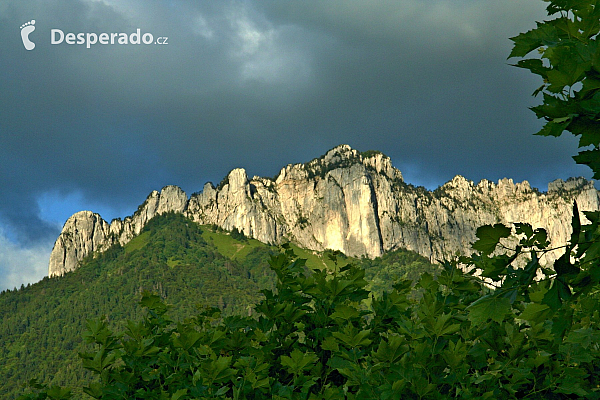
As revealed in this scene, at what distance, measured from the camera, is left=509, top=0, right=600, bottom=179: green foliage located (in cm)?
234

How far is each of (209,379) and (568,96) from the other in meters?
3.49

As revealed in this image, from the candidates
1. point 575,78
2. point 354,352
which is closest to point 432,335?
point 354,352

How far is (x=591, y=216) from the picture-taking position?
2.60 meters

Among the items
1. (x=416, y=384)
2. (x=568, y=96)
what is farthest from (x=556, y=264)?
(x=416, y=384)

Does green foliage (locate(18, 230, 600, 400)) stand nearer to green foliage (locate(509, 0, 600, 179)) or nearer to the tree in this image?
the tree

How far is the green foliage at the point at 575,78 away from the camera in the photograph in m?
2.34

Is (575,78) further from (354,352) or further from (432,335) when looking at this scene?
(354,352)

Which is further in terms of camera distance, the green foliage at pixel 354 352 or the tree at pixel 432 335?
the green foliage at pixel 354 352

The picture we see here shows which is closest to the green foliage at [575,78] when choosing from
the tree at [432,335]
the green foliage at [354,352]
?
the tree at [432,335]

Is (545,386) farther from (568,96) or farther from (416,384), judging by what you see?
(568,96)

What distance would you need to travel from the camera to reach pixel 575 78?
2.40 m

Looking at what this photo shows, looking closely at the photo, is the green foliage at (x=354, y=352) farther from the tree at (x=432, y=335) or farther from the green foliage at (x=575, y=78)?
the green foliage at (x=575, y=78)

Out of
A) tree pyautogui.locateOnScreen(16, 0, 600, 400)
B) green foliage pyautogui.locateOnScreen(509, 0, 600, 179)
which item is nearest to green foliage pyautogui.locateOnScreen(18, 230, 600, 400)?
tree pyautogui.locateOnScreen(16, 0, 600, 400)

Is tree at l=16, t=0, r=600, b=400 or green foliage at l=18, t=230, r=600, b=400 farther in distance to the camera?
green foliage at l=18, t=230, r=600, b=400
